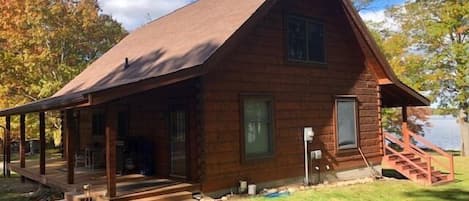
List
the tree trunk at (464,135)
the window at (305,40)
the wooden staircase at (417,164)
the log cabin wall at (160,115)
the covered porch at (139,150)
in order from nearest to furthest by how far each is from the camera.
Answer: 1. the covered porch at (139,150)
2. the log cabin wall at (160,115)
3. the window at (305,40)
4. the wooden staircase at (417,164)
5. the tree trunk at (464,135)

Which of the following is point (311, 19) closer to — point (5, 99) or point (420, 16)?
point (420, 16)

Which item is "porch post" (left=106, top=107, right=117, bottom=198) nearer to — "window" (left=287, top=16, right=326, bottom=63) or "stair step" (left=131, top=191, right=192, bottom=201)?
"stair step" (left=131, top=191, right=192, bottom=201)

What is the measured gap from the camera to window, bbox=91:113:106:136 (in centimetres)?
1261

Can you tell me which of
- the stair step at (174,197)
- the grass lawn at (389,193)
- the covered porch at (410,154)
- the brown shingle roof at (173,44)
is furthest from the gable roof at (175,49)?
the grass lawn at (389,193)

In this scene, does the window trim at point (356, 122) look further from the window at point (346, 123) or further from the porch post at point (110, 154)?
the porch post at point (110, 154)

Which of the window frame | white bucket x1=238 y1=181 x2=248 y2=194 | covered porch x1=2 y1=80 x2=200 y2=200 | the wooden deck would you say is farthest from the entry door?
the window frame

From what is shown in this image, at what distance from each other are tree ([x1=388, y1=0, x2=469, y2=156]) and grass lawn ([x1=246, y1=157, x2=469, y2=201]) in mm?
9371

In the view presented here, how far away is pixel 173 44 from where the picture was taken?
35.2 feet

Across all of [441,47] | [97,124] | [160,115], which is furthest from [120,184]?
[441,47]

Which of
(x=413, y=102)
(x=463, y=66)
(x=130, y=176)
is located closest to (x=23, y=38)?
(x=130, y=176)

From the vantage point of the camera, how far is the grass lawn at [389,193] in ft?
29.9

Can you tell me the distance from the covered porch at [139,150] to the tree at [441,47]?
47.5 ft

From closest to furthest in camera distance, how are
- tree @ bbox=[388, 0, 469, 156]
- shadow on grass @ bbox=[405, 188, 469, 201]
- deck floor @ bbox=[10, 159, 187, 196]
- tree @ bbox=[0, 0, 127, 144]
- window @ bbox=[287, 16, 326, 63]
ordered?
deck floor @ bbox=[10, 159, 187, 196] → shadow on grass @ bbox=[405, 188, 469, 201] → window @ bbox=[287, 16, 326, 63] → tree @ bbox=[0, 0, 127, 144] → tree @ bbox=[388, 0, 469, 156]

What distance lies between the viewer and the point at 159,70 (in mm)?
9352
